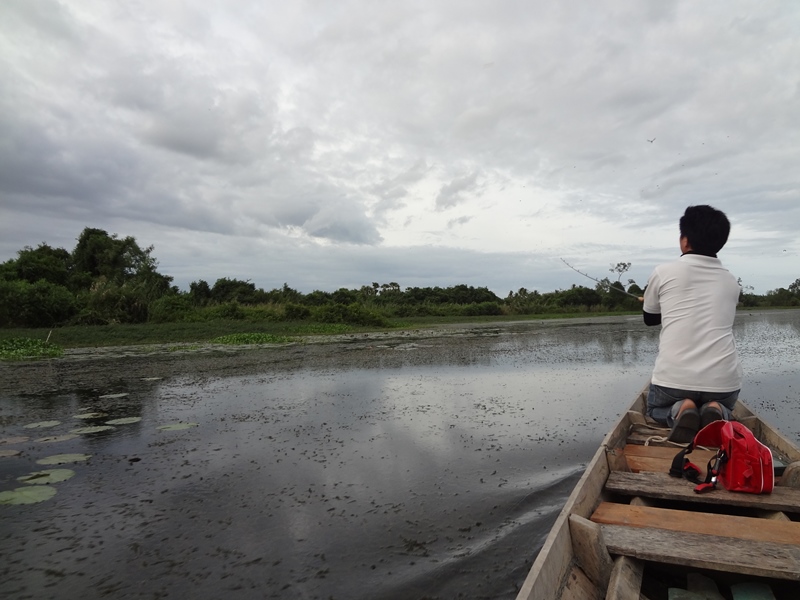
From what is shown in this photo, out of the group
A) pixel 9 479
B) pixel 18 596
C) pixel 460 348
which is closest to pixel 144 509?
pixel 18 596

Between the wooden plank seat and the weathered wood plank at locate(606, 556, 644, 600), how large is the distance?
4 centimetres

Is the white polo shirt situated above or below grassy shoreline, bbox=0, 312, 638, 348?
above

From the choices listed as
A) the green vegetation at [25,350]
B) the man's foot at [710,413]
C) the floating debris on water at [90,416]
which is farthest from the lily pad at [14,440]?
the green vegetation at [25,350]

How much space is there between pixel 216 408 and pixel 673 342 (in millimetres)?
5255

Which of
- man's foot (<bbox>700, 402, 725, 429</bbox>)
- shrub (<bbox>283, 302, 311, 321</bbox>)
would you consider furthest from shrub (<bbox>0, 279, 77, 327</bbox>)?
man's foot (<bbox>700, 402, 725, 429</bbox>)

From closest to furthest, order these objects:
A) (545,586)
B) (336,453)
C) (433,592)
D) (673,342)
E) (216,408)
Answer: (545,586), (433,592), (673,342), (336,453), (216,408)

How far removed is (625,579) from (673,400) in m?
1.94

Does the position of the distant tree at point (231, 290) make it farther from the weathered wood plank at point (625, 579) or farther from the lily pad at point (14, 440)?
the weathered wood plank at point (625, 579)

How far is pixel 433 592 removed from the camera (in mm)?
2314

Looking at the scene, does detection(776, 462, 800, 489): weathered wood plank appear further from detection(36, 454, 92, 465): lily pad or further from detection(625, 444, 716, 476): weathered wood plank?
detection(36, 454, 92, 465): lily pad

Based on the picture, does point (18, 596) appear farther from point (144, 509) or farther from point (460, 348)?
point (460, 348)

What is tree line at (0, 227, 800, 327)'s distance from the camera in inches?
844

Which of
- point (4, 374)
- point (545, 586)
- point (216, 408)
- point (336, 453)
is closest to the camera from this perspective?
point (545, 586)

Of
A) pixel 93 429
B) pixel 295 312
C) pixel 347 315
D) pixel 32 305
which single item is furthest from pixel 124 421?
pixel 295 312
